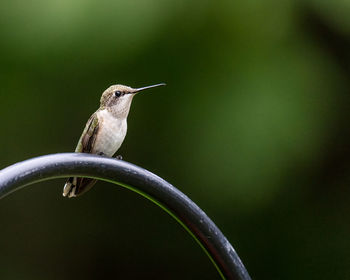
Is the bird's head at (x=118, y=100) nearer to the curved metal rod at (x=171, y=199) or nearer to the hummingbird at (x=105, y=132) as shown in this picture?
the hummingbird at (x=105, y=132)

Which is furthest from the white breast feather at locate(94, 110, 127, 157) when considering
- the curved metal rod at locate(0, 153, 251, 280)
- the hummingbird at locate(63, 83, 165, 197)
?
the curved metal rod at locate(0, 153, 251, 280)

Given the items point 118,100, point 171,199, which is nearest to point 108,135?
point 118,100

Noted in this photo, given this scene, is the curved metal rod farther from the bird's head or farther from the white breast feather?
Result: the bird's head

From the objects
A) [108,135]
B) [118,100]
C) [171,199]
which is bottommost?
[171,199]

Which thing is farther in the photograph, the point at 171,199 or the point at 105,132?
the point at 105,132

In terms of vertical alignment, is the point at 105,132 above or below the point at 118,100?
below

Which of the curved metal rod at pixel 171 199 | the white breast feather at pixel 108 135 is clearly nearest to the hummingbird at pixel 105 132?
the white breast feather at pixel 108 135

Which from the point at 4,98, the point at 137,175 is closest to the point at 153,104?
the point at 4,98

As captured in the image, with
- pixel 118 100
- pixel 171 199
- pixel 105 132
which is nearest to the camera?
pixel 171 199

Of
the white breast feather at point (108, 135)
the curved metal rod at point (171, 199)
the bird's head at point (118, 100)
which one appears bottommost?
the curved metal rod at point (171, 199)

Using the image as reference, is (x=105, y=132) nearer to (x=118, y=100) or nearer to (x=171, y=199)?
(x=118, y=100)

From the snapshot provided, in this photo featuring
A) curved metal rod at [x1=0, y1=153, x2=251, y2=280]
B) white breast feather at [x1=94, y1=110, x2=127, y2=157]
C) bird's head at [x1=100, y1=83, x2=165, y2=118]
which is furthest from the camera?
bird's head at [x1=100, y1=83, x2=165, y2=118]

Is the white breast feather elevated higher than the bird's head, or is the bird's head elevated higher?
the bird's head
